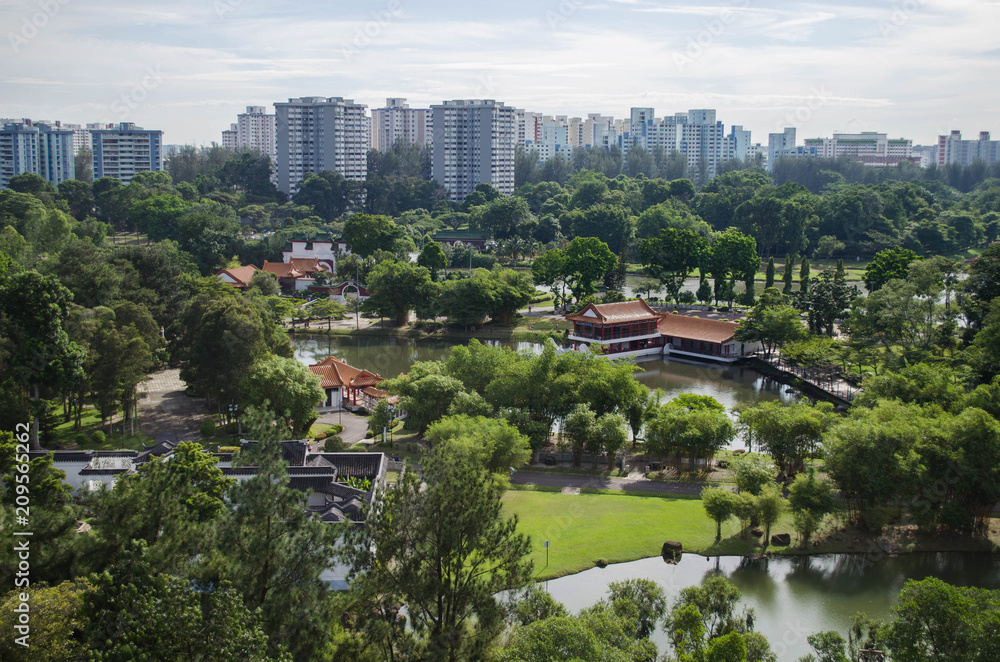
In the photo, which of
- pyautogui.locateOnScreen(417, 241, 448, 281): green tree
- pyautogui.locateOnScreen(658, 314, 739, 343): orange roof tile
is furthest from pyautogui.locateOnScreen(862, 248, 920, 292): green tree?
pyautogui.locateOnScreen(417, 241, 448, 281): green tree

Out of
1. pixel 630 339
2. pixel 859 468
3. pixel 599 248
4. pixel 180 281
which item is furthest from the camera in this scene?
pixel 599 248

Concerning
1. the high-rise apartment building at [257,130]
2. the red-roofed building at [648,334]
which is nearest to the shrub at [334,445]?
the red-roofed building at [648,334]

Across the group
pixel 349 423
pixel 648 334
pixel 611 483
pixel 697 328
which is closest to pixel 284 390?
pixel 349 423

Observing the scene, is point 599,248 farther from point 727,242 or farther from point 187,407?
point 187,407

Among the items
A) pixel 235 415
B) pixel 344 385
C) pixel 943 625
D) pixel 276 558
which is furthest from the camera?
pixel 344 385

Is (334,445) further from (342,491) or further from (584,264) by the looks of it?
(584,264)

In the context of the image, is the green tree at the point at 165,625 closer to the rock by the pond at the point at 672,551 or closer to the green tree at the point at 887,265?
the rock by the pond at the point at 672,551

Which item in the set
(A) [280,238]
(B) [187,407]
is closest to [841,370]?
(B) [187,407]
